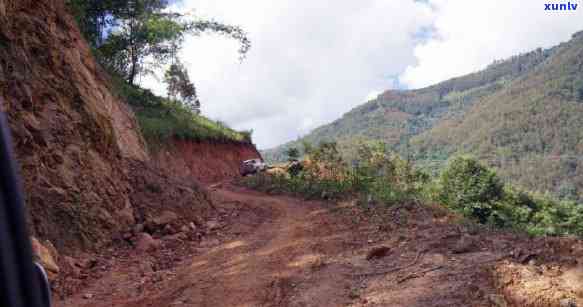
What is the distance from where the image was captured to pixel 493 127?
139 meters

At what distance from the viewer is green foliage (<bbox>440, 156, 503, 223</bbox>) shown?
21.8m

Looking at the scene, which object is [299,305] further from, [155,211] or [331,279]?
[155,211]

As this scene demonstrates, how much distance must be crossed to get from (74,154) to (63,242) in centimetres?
173

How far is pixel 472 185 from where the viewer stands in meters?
28.3

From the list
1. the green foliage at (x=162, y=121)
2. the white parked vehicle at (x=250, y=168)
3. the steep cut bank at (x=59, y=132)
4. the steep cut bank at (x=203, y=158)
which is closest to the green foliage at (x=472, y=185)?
the white parked vehicle at (x=250, y=168)

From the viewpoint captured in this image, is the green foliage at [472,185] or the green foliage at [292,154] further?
the green foliage at [292,154]

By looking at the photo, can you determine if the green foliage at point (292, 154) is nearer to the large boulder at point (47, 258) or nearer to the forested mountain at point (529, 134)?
the large boulder at point (47, 258)

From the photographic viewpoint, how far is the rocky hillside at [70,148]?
6352mm

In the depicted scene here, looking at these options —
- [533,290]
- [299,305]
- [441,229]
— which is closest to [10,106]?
[299,305]

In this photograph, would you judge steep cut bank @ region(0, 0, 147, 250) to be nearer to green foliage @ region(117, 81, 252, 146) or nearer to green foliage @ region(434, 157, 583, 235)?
green foliage @ region(117, 81, 252, 146)

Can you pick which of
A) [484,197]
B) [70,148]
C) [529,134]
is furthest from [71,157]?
[529,134]

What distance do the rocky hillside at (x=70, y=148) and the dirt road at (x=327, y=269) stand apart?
→ 92 centimetres

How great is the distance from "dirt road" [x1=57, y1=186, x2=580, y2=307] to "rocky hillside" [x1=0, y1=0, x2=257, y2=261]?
0.92 metres

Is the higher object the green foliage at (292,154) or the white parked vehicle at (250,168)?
the green foliage at (292,154)
